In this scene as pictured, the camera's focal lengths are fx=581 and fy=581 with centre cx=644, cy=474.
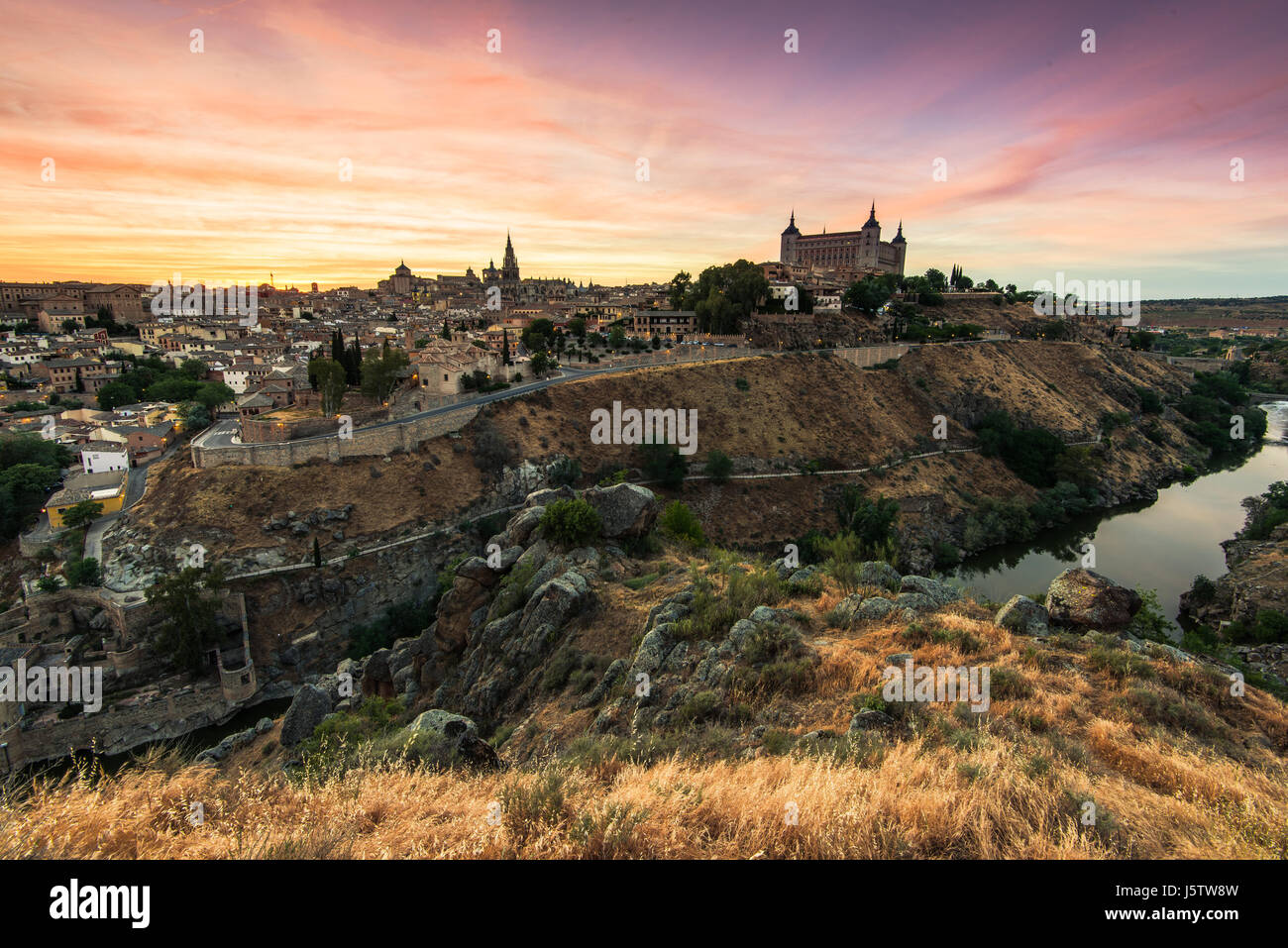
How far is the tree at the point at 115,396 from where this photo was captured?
49.7 metres

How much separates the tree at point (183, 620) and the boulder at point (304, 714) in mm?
11929

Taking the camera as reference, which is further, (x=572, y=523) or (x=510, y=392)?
(x=510, y=392)

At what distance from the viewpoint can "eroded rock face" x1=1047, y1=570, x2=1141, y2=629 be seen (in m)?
10.5

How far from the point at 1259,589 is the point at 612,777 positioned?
1268 inches

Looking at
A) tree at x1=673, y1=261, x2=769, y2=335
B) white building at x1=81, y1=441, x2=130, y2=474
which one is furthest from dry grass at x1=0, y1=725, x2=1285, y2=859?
tree at x1=673, y1=261, x2=769, y2=335

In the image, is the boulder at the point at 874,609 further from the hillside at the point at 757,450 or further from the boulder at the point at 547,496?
the hillside at the point at 757,450

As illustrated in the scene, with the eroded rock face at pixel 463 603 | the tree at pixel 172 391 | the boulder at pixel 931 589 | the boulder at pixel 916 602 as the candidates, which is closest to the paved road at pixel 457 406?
the tree at pixel 172 391

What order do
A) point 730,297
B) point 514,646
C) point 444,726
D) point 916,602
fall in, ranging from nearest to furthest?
1. point 444,726
2. point 916,602
3. point 514,646
4. point 730,297

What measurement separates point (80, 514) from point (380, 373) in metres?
16.0

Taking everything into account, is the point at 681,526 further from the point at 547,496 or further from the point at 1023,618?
the point at 1023,618

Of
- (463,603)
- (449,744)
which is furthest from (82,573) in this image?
(449,744)

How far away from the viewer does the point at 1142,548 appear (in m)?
37.9

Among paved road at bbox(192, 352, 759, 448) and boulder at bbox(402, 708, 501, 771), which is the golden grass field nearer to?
boulder at bbox(402, 708, 501, 771)
